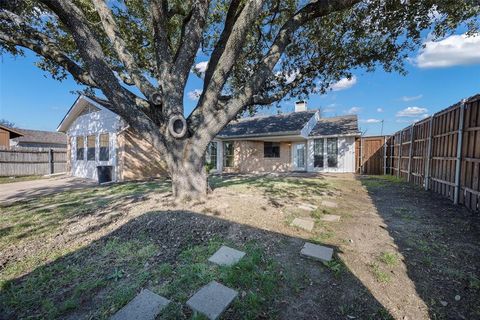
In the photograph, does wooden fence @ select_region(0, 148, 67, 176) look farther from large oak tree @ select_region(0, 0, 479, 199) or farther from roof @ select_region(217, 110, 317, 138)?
roof @ select_region(217, 110, 317, 138)

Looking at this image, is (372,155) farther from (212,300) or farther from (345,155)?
(212,300)

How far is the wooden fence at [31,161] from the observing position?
1323 cm

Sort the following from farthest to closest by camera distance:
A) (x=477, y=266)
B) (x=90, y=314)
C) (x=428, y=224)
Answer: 1. (x=428, y=224)
2. (x=477, y=266)
3. (x=90, y=314)

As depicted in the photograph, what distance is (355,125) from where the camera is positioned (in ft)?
43.6

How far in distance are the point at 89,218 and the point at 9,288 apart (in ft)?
6.53

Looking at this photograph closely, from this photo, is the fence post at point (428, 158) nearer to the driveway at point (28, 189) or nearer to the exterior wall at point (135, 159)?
the exterior wall at point (135, 159)

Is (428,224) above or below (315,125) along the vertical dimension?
below

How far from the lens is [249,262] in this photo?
2447 mm

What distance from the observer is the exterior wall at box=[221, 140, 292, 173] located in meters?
14.6

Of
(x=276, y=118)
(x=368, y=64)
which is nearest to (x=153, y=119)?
(x=368, y=64)

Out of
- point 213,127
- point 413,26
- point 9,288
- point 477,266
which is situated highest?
point 413,26

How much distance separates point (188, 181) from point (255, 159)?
10.9 m

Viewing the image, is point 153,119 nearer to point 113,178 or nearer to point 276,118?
point 113,178

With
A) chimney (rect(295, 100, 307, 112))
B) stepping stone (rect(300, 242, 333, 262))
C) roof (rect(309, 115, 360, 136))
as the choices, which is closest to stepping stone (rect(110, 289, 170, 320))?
stepping stone (rect(300, 242, 333, 262))
